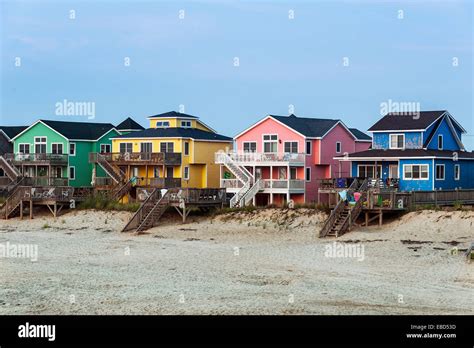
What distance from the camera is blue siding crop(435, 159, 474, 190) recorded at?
53778 mm

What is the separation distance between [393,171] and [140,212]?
16081 mm

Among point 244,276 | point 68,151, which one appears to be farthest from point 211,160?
point 244,276

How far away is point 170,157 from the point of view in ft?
207

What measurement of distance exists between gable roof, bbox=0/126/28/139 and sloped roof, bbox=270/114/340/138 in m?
28.4

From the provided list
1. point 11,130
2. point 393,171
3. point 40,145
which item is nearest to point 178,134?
point 40,145

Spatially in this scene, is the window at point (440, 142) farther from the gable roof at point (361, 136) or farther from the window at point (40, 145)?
the window at point (40, 145)

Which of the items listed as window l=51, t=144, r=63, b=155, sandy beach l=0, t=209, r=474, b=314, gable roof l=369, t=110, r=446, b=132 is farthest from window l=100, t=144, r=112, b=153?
gable roof l=369, t=110, r=446, b=132

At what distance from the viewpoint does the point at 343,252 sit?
1545 inches

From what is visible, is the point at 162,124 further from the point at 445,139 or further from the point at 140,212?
the point at 445,139

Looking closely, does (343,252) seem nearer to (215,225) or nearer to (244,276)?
(244,276)

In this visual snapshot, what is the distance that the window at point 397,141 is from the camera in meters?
55.6

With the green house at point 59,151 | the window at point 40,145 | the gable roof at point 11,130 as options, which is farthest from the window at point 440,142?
the gable roof at point 11,130
